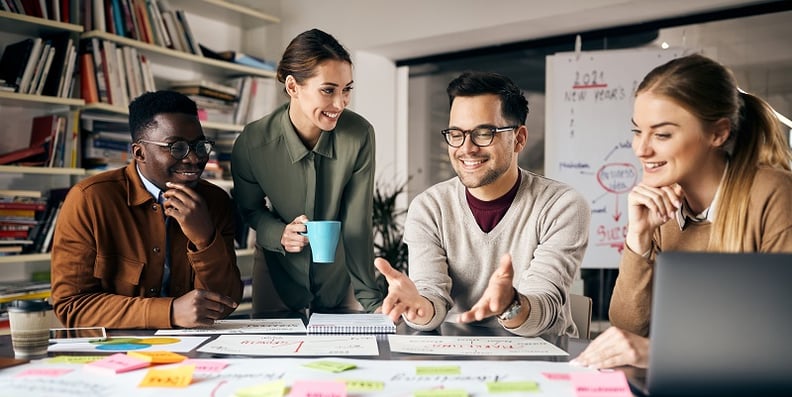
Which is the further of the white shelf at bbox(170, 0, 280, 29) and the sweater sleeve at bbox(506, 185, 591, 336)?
the white shelf at bbox(170, 0, 280, 29)

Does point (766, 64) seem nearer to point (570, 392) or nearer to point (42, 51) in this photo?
point (570, 392)

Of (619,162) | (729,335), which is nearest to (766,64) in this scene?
(619,162)

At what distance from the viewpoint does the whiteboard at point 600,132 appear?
3447 millimetres

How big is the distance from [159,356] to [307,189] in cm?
Answer: 91

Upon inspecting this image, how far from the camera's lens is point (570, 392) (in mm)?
1154

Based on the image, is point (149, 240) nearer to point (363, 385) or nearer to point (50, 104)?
point (363, 385)

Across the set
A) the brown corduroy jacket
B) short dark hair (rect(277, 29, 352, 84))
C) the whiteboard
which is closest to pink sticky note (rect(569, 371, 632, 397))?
the brown corduroy jacket

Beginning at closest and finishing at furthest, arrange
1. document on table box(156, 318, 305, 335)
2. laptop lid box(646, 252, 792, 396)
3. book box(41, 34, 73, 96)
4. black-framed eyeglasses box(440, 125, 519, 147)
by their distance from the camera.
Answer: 1. laptop lid box(646, 252, 792, 396)
2. document on table box(156, 318, 305, 335)
3. black-framed eyeglasses box(440, 125, 519, 147)
4. book box(41, 34, 73, 96)

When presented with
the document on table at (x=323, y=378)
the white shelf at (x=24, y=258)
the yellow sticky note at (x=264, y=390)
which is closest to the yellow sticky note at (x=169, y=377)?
the document on table at (x=323, y=378)

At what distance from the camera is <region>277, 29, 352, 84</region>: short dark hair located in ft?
7.02

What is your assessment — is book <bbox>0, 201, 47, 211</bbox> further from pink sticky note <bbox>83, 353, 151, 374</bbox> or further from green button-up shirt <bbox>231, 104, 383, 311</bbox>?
pink sticky note <bbox>83, 353, 151, 374</bbox>

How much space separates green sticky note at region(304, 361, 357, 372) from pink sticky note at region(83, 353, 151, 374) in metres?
0.31

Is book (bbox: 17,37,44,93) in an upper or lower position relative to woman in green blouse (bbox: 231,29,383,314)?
upper

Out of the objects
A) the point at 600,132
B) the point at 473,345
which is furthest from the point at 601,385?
the point at 600,132
